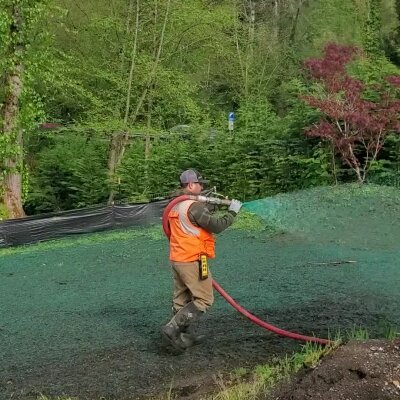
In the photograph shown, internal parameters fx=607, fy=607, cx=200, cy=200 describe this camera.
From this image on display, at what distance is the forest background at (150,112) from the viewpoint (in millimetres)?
13266

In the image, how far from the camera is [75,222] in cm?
1266

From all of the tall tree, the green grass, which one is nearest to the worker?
the green grass

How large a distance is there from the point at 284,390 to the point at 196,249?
1869mm

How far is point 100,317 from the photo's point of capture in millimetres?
6242

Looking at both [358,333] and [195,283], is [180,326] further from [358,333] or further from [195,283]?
[358,333]

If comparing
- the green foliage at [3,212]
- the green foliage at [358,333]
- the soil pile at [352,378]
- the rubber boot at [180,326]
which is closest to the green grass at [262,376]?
the green foliage at [358,333]

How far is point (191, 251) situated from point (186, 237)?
0.12 m

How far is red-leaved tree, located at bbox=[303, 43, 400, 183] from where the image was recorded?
12391mm

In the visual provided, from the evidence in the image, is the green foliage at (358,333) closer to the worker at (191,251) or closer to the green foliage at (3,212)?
the worker at (191,251)

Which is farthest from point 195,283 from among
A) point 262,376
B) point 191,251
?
point 262,376

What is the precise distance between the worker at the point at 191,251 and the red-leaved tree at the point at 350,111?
808 centimetres

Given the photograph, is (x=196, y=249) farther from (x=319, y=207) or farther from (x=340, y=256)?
(x=319, y=207)

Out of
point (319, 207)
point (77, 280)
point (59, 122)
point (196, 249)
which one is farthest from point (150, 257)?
point (59, 122)

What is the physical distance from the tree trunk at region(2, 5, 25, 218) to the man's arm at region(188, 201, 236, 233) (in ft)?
31.7
